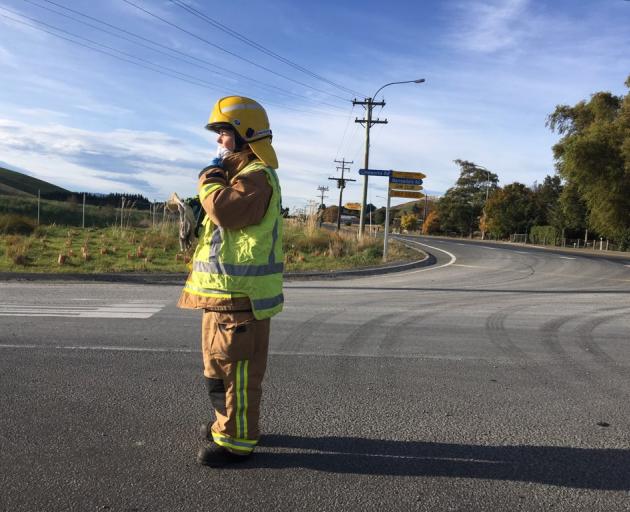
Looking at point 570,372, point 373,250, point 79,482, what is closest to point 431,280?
point 373,250

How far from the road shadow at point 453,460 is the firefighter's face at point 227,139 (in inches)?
70.8

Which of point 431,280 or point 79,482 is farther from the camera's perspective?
point 431,280

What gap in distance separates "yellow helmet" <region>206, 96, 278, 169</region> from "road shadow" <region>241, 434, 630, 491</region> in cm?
169

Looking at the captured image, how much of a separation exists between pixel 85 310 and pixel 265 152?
5.90m

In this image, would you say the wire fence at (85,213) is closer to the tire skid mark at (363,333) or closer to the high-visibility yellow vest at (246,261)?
the tire skid mark at (363,333)

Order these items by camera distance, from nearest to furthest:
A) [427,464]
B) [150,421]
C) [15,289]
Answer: [427,464] → [150,421] → [15,289]

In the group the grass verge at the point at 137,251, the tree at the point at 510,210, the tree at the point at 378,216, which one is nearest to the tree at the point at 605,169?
the grass verge at the point at 137,251

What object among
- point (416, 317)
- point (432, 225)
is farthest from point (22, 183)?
point (416, 317)

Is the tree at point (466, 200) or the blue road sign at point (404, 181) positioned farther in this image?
the tree at point (466, 200)

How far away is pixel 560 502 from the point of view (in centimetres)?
282

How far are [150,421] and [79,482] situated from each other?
0.84 m

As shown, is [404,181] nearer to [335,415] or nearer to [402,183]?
[402,183]

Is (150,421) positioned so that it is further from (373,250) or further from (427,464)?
(373,250)

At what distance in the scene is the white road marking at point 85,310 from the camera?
7574 mm
